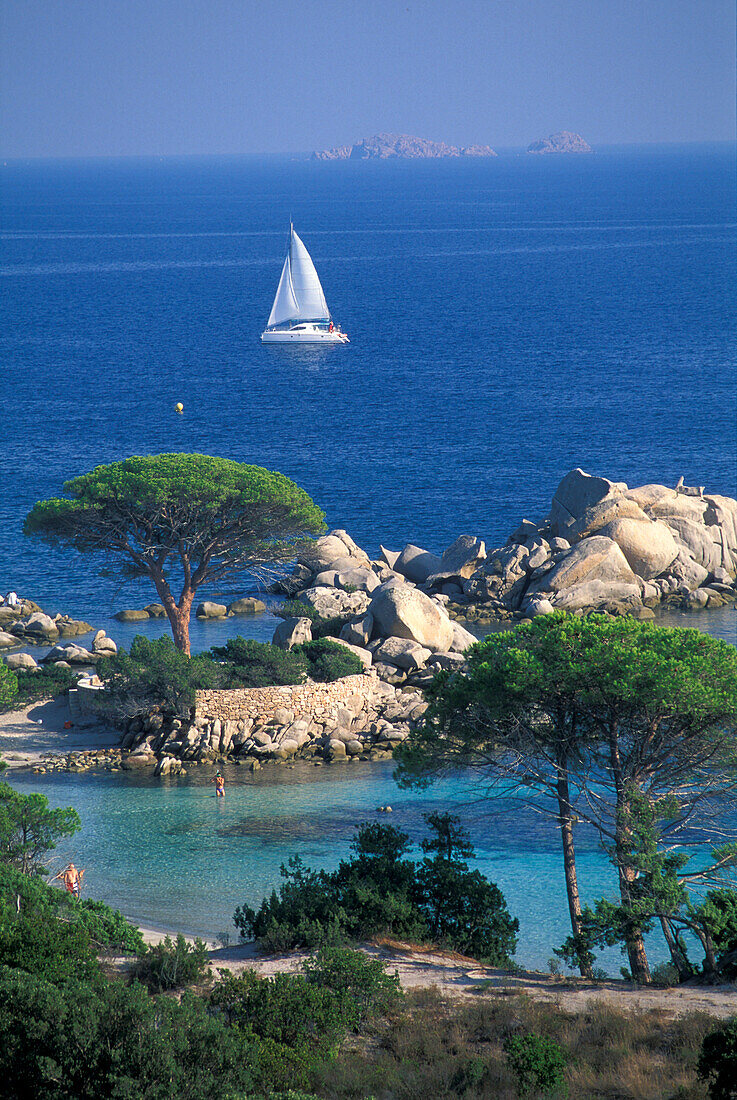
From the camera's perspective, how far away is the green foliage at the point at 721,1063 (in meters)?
12.7

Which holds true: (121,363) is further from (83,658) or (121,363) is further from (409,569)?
(83,658)

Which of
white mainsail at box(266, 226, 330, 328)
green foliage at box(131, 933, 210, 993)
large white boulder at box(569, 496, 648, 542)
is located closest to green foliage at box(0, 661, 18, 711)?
green foliage at box(131, 933, 210, 993)

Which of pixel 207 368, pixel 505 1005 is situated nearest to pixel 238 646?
pixel 505 1005

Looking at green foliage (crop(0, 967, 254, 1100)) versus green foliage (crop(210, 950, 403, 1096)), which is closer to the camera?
green foliage (crop(0, 967, 254, 1100))

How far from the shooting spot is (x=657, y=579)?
1996 inches

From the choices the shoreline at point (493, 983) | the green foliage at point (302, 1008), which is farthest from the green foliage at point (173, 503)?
the green foliage at point (302, 1008)

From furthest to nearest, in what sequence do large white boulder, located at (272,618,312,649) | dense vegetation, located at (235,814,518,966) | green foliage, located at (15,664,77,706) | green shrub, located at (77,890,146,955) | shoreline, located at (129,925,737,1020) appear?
large white boulder, located at (272,618,312,649) → green foliage, located at (15,664,77,706) → dense vegetation, located at (235,814,518,966) → green shrub, located at (77,890,146,955) → shoreline, located at (129,925,737,1020)

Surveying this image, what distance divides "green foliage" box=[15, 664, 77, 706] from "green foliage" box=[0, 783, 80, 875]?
18.5 m

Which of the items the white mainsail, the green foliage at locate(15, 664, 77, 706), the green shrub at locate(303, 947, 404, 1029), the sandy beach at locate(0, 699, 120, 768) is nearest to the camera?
the green shrub at locate(303, 947, 404, 1029)

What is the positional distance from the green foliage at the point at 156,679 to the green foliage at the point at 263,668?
0.60m

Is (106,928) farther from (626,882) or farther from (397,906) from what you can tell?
(626,882)

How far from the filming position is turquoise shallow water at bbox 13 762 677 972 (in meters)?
25.2

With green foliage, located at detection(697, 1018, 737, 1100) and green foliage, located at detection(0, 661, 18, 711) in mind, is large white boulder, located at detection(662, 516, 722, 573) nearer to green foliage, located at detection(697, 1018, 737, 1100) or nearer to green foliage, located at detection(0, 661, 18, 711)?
green foliage, located at detection(0, 661, 18, 711)

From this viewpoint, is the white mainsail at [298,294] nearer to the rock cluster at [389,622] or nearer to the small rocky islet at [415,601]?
the small rocky islet at [415,601]
